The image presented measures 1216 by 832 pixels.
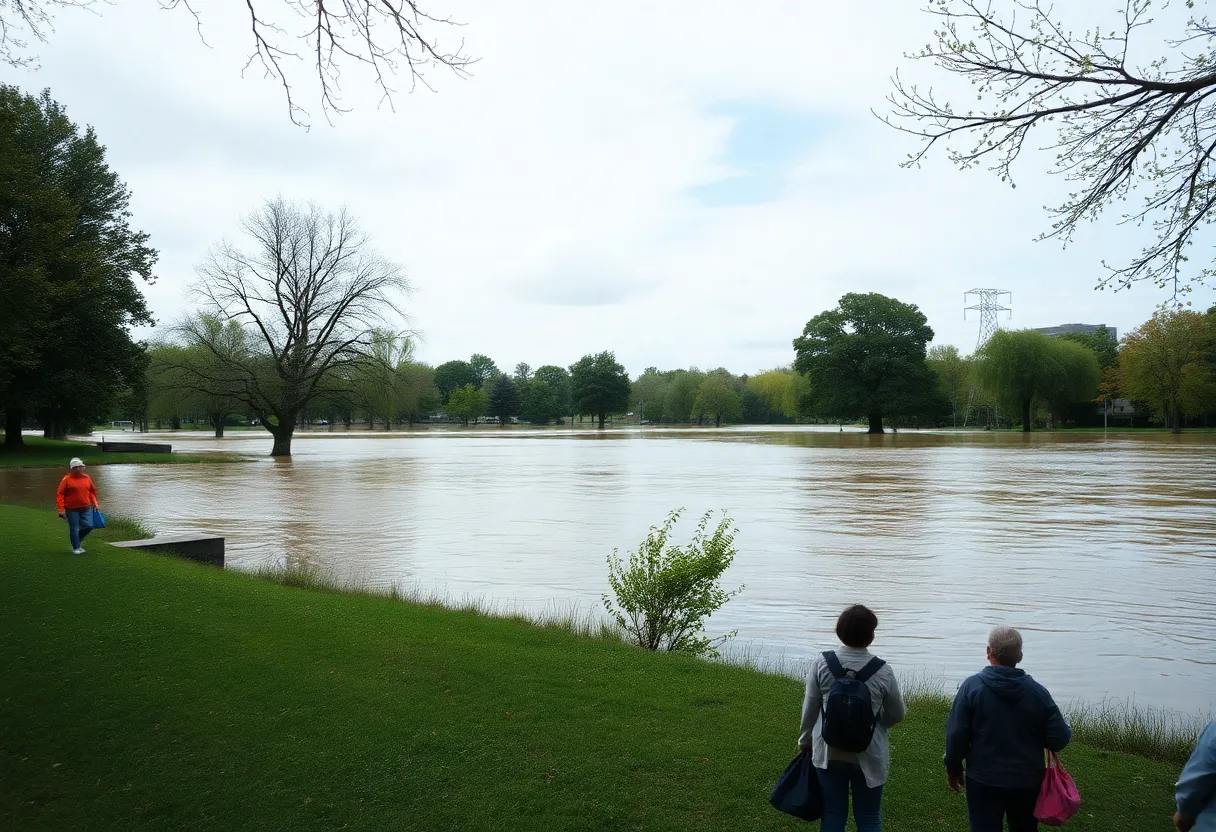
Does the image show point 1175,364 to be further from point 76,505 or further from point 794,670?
point 76,505

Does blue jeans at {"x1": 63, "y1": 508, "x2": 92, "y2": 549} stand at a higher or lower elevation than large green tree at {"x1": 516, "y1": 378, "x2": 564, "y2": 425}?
lower

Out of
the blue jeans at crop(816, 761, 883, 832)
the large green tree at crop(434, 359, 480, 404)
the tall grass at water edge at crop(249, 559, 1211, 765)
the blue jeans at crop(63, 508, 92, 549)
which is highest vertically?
the large green tree at crop(434, 359, 480, 404)

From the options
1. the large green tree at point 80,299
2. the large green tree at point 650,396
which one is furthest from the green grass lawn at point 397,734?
the large green tree at point 650,396

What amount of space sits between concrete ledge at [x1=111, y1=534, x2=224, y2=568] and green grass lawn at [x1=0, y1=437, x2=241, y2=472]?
26656 millimetres

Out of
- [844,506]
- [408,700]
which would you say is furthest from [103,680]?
[844,506]

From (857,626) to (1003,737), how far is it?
31.6 inches

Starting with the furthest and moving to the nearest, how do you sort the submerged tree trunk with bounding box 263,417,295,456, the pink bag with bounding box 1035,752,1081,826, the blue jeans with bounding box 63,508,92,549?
the submerged tree trunk with bounding box 263,417,295,456, the blue jeans with bounding box 63,508,92,549, the pink bag with bounding box 1035,752,1081,826

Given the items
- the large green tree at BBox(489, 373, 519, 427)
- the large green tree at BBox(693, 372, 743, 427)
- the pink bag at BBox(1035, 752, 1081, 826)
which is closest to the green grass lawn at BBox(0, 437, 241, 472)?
the pink bag at BBox(1035, 752, 1081, 826)

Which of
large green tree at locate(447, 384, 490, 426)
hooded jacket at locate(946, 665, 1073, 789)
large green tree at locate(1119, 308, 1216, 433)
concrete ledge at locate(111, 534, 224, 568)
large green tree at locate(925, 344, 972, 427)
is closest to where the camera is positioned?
hooded jacket at locate(946, 665, 1073, 789)

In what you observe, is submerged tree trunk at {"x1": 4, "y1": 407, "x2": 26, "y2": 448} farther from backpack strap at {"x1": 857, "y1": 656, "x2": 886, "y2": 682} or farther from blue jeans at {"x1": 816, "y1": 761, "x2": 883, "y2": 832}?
backpack strap at {"x1": 857, "y1": 656, "x2": 886, "y2": 682}

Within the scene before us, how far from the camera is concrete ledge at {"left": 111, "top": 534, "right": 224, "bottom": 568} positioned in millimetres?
12562

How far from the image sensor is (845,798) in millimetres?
3957

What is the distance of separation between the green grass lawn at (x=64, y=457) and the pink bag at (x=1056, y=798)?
1545 inches

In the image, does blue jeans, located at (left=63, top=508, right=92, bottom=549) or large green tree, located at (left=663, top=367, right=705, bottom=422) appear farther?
large green tree, located at (left=663, top=367, right=705, bottom=422)
